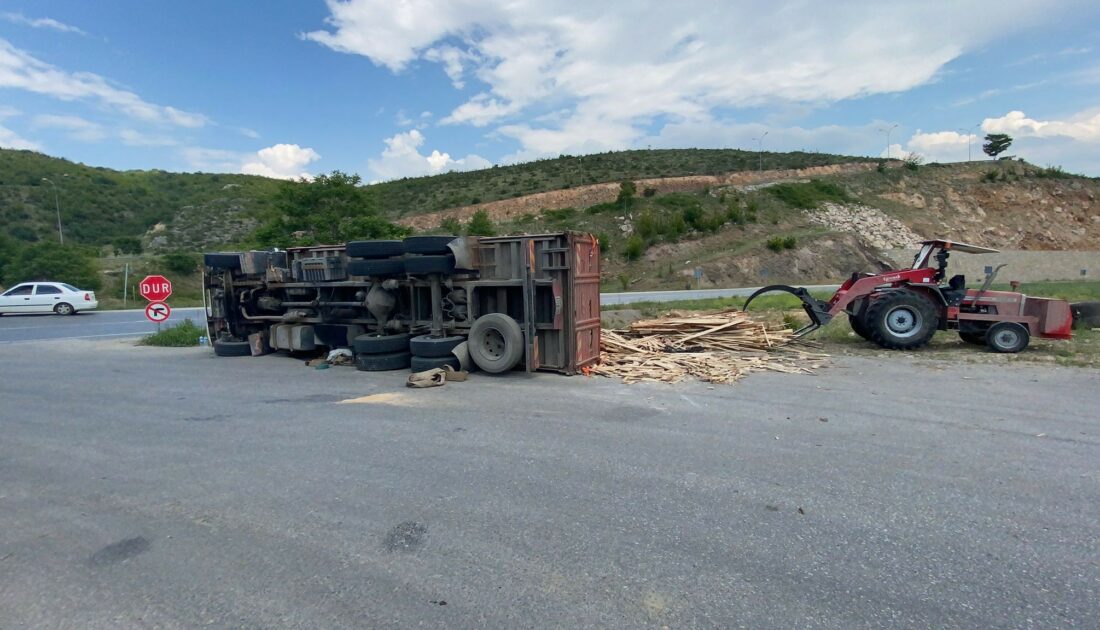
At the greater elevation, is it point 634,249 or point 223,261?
point 634,249

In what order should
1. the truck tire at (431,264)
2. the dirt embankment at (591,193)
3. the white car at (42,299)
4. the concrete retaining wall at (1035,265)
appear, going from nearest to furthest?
the truck tire at (431,264), the white car at (42,299), the concrete retaining wall at (1035,265), the dirt embankment at (591,193)

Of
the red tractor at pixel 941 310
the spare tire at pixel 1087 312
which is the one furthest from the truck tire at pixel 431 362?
the spare tire at pixel 1087 312

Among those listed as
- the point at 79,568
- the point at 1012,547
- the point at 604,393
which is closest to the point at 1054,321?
the point at 604,393

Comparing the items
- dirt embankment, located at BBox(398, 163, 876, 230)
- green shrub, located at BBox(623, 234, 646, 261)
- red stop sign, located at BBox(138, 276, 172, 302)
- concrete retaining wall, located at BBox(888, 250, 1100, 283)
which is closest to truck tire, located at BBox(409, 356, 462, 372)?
red stop sign, located at BBox(138, 276, 172, 302)

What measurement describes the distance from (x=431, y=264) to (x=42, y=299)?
27.7 m

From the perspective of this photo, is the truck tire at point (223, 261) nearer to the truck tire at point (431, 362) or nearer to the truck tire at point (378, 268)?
the truck tire at point (378, 268)

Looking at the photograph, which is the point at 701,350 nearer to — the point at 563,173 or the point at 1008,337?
the point at 1008,337

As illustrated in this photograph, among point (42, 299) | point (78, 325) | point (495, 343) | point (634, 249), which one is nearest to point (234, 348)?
point (495, 343)

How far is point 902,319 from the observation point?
39.1 feet

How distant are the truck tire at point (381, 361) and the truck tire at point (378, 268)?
55.7 inches

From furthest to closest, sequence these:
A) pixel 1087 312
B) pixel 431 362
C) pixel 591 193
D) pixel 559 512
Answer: pixel 591 193 < pixel 1087 312 < pixel 431 362 < pixel 559 512

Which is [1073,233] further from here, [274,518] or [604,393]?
[274,518]

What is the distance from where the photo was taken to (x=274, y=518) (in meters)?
4.43

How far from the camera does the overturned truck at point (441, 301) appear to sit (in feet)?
32.6
